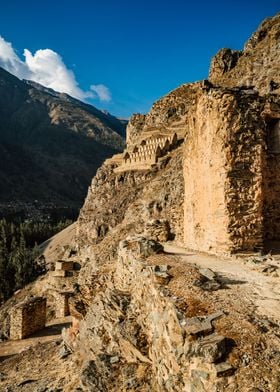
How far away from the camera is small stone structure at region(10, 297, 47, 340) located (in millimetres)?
18281

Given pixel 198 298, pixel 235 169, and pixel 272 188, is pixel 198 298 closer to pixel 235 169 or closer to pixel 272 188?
pixel 235 169

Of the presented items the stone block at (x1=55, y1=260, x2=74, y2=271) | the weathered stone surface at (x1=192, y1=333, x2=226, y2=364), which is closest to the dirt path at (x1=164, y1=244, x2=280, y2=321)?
the weathered stone surface at (x1=192, y1=333, x2=226, y2=364)

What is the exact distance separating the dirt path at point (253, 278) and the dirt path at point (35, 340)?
31.6 ft

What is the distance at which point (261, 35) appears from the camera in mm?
72625

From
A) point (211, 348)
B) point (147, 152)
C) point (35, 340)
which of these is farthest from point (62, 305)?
point (147, 152)

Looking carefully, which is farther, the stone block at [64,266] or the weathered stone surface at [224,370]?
the stone block at [64,266]

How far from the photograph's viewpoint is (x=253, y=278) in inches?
328

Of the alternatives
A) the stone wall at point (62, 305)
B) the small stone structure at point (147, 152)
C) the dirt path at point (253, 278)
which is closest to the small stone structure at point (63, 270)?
the stone wall at point (62, 305)

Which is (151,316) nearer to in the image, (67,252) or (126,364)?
(126,364)

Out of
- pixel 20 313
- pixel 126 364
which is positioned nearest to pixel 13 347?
pixel 20 313

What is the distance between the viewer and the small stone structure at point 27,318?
1828 centimetres

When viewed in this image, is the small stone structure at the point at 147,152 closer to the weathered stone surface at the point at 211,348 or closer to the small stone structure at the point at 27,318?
the small stone structure at the point at 27,318

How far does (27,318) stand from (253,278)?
14.3 meters

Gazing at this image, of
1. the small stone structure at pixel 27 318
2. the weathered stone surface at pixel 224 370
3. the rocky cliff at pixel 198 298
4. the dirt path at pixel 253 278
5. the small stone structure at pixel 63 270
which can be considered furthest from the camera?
the small stone structure at pixel 63 270
